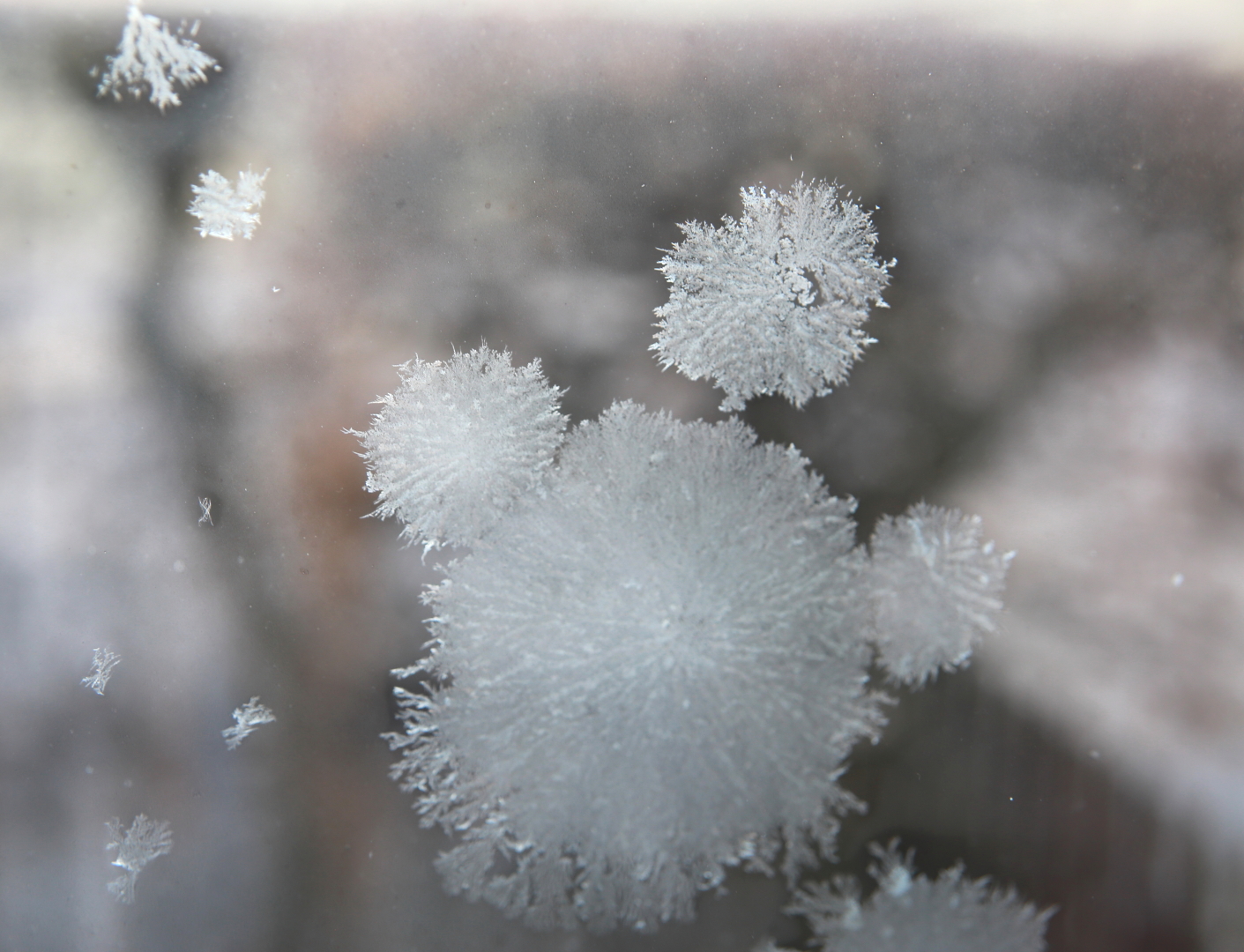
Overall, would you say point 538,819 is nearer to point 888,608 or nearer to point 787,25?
point 888,608

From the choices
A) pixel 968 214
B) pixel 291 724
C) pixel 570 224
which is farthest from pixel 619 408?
pixel 291 724

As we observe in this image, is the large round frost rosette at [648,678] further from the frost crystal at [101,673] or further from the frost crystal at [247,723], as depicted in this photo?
the frost crystal at [101,673]

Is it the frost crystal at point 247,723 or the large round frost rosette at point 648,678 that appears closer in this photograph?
the large round frost rosette at point 648,678

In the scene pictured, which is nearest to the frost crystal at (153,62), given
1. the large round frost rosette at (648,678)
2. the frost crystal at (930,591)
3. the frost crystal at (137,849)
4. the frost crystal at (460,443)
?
the frost crystal at (460,443)

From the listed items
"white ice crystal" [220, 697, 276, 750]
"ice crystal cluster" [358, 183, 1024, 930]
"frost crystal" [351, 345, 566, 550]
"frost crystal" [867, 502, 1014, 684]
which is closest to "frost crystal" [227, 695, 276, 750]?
"white ice crystal" [220, 697, 276, 750]

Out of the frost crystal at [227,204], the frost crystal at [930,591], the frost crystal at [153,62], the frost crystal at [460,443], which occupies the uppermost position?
the frost crystal at [153,62]

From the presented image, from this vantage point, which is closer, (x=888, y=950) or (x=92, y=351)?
(x=888, y=950)

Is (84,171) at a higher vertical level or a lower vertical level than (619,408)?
higher

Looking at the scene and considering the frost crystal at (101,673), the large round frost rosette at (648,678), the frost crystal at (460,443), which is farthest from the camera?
the frost crystal at (101,673)
